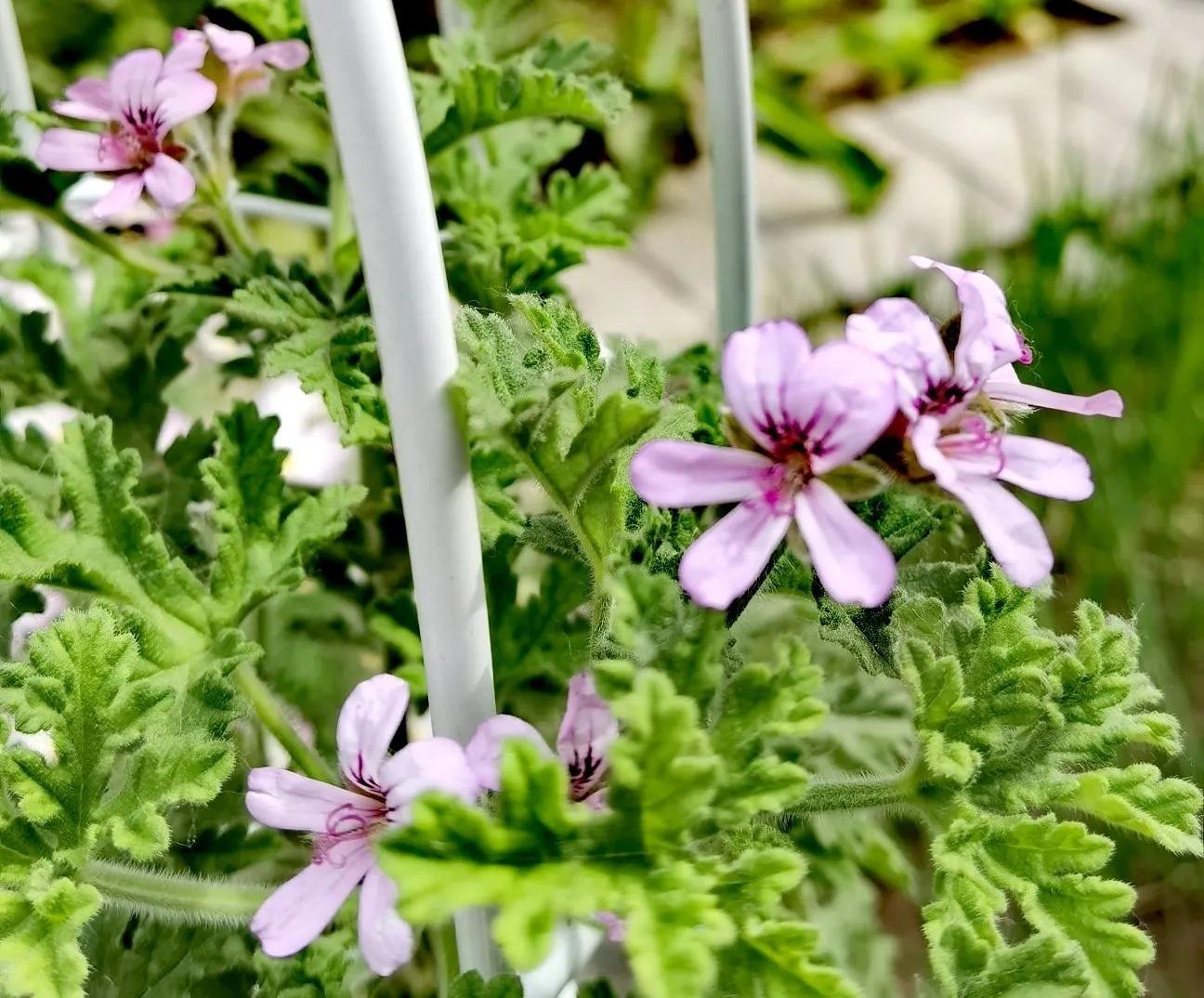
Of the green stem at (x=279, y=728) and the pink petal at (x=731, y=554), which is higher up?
the pink petal at (x=731, y=554)

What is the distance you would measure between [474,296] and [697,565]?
15.8 inches

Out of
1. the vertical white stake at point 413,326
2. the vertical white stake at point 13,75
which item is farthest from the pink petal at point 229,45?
the vertical white stake at point 413,326

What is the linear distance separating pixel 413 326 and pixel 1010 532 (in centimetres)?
27

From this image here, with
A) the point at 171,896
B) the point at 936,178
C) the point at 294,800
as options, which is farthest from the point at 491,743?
the point at 936,178

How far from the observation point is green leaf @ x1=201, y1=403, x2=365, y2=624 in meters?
0.78

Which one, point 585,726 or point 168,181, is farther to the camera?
point 168,181

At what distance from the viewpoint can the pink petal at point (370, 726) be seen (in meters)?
0.64

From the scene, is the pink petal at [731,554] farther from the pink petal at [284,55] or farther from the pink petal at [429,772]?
the pink petal at [284,55]

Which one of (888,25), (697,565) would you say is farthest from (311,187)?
(888,25)

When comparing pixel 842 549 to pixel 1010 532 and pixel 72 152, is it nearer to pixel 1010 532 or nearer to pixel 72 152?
pixel 1010 532

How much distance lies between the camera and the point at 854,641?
2.07ft

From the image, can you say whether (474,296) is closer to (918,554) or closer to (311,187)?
(311,187)

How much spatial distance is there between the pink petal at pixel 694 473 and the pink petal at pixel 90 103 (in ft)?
1.60

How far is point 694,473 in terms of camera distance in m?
0.54
